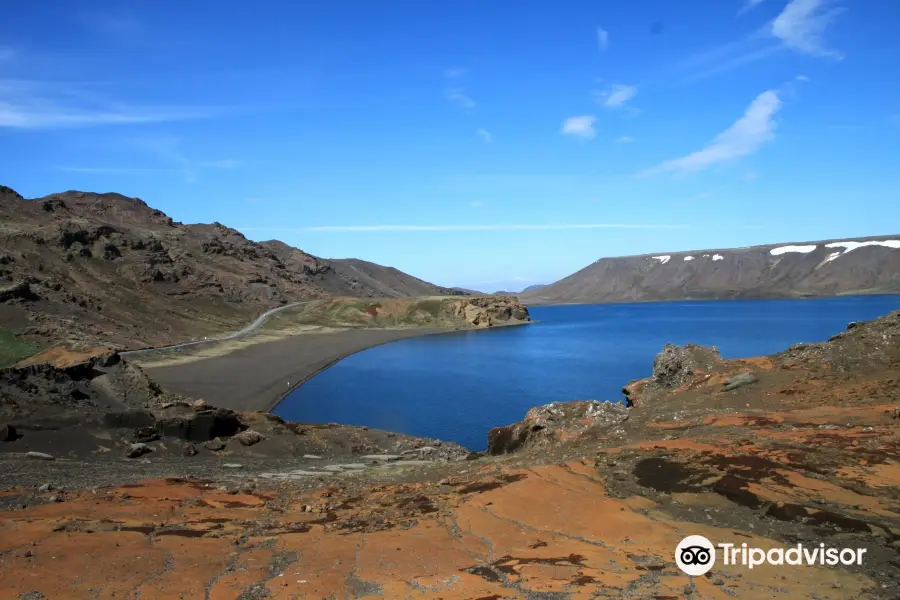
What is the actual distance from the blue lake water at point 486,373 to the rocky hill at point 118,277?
28247 millimetres

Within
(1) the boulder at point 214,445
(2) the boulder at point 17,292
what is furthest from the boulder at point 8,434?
(2) the boulder at point 17,292

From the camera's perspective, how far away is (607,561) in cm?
996

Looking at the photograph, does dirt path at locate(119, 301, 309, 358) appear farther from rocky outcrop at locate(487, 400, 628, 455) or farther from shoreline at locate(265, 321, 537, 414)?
rocky outcrop at locate(487, 400, 628, 455)

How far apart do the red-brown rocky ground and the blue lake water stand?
22.9m

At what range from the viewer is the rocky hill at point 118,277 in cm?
7050

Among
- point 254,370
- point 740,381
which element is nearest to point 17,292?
point 254,370

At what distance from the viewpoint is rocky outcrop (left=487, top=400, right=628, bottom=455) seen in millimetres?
23009

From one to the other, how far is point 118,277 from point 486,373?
7373 cm

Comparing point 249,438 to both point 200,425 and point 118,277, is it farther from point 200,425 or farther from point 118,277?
point 118,277

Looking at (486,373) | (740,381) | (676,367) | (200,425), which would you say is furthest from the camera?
(486,373)

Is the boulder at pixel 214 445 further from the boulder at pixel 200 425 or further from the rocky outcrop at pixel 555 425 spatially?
the rocky outcrop at pixel 555 425

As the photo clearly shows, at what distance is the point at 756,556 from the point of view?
9.88 meters

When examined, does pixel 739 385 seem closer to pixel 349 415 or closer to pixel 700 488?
pixel 700 488

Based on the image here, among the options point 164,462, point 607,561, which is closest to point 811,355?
point 607,561
